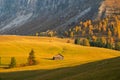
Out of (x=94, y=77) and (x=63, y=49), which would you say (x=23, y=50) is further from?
(x=94, y=77)

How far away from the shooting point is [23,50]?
15462cm

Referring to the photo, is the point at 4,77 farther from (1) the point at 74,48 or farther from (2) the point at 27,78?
(1) the point at 74,48

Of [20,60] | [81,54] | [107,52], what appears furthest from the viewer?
[107,52]

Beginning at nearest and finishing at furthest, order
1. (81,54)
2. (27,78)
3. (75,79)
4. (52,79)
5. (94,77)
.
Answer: (94,77) → (75,79) → (52,79) → (27,78) → (81,54)

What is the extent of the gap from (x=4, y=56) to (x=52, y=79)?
76904 millimetres

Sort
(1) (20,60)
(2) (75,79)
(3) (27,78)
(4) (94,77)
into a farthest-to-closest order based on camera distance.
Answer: (1) (20,60) → (3) (27,78) → (2) (75,79) → (4) (94,77)

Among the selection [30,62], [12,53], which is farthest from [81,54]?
[30,62]

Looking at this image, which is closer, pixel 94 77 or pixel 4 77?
pixel 94 77

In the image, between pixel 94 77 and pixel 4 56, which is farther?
pixel 4 56

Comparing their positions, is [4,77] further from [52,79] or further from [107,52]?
[107,52]

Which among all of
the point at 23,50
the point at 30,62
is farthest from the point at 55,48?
the point at 30,62

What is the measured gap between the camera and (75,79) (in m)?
52.9

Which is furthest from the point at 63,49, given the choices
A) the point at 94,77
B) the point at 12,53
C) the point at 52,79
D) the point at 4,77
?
the point at 94,77

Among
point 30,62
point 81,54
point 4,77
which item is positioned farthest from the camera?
point 81,54
